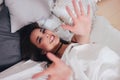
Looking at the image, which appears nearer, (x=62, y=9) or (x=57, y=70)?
(x=57, y=70)

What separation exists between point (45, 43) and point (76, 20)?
264 millimetres

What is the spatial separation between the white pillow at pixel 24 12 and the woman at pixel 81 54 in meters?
0.16

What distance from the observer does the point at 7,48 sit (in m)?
1.54

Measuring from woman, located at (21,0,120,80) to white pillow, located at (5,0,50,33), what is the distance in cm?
16

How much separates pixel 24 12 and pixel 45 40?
28 centimetres

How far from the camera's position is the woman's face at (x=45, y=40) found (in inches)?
59.3

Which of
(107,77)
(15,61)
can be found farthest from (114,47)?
(15,61)

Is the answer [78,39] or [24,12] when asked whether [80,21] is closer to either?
[78,39]

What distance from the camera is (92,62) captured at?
141 centimetres

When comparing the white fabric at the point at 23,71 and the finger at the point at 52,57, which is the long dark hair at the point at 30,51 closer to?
the white fabric at the point at 23,71

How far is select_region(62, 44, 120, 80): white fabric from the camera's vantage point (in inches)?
54.9

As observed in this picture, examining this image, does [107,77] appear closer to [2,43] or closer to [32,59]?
[32,59]

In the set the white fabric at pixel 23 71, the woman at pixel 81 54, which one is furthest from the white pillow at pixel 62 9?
the white fabric at pixel 23 71

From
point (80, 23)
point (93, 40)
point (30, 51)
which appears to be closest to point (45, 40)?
point (30, 51)
